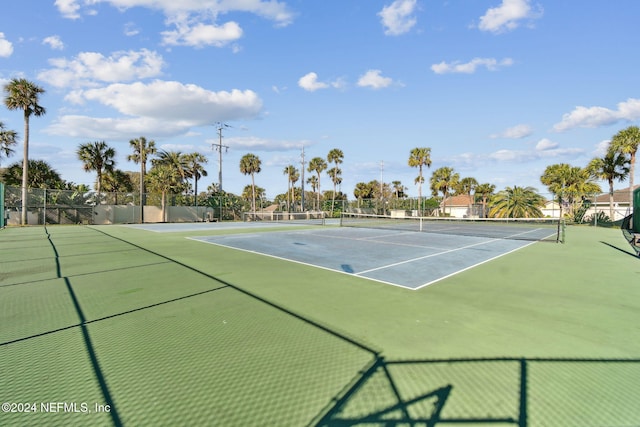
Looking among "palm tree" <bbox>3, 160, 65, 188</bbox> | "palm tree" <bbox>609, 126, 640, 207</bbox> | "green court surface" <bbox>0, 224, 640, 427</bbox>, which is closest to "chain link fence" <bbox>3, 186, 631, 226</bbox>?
"palm tree" <bbox>609, 126, 640, 207</bbox>

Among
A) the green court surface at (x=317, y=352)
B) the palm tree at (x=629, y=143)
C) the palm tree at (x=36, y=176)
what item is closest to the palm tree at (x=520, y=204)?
the palm tree at (x=629, y=143)

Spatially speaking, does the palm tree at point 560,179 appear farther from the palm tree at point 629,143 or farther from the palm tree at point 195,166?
the palm tree at point 195,166

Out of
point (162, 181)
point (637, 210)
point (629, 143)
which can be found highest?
point (629, 143)

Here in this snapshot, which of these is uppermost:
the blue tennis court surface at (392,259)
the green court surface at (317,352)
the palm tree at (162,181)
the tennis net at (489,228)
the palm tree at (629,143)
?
the palm tree at (629,143)

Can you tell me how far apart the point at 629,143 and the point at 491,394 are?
36188mm

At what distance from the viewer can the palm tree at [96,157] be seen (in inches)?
1331

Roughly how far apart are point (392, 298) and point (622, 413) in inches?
122

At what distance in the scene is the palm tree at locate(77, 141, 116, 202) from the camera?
33812 millimetres

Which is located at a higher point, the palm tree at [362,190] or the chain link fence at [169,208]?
the palm tree at [362,190]

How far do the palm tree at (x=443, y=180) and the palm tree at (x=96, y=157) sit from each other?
174 feet

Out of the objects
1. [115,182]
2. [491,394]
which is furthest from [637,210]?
[115,182]

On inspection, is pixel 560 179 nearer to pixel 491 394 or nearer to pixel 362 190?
pixel 362 190

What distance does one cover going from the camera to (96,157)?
34.2m

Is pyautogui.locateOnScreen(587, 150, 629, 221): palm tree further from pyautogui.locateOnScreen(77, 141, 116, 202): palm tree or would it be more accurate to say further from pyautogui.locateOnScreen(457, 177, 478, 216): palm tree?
pyautogui.locateOnScreen(77, 141, 116, 202): palm tree
